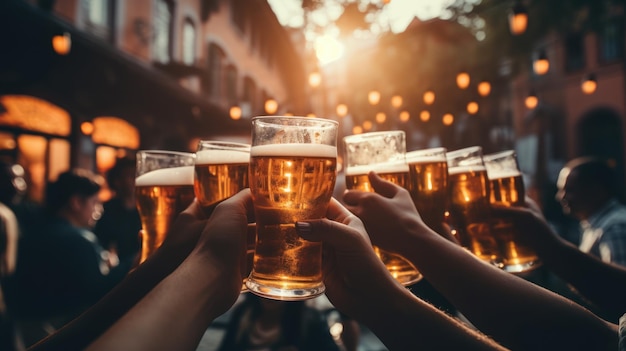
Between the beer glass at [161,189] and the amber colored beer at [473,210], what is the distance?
3.07 ft

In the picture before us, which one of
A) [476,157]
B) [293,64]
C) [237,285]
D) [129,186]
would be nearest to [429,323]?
[237,285]

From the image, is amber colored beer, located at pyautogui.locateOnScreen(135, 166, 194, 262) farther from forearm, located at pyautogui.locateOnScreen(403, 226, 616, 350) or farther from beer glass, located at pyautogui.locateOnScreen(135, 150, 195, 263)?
forearm, located at pyautogui.locateOnScreen(403, 226, 616, 350)

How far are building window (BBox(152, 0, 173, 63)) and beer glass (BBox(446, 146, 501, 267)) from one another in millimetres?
9955

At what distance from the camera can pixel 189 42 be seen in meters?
12.4

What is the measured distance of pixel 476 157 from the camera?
1.41 metres

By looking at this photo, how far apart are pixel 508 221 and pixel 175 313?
125 cm

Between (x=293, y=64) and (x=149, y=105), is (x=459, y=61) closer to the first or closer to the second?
(x=149, y=105)

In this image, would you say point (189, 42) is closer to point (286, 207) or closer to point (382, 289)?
point (286, 207)

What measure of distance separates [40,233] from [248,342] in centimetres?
172

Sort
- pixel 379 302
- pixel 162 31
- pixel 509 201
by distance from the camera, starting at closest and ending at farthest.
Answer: pixel 379 302
pixel 509 201
pixel 162 31

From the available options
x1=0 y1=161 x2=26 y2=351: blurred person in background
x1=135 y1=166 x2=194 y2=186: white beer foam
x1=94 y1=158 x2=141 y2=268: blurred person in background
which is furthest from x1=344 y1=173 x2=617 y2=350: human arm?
x1=94 y1=158 x2=141 y2=268: blurred person in background

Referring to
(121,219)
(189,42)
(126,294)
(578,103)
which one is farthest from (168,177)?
(578,103)

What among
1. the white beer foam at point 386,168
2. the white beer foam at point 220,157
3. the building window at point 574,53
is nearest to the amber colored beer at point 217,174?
the white beer foam at point 220,157

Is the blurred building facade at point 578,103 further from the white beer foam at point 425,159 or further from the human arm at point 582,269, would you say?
the white beer foam at point 425,159
